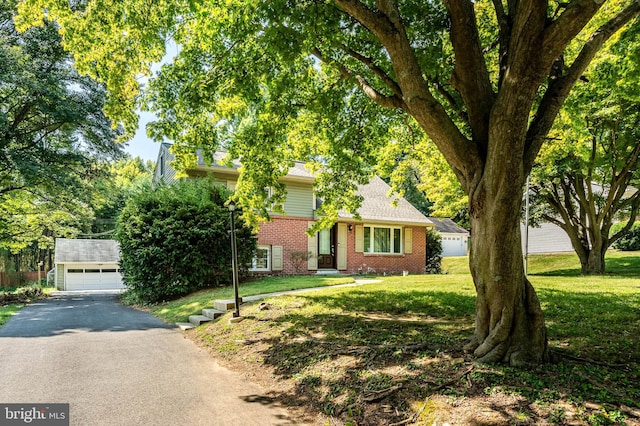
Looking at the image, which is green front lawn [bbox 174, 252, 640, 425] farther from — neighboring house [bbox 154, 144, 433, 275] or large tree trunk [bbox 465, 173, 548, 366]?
neighboring house [bbox 154, 144, 433, 275]

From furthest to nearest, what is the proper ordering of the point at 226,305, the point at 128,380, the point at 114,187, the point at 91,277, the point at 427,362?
1. the point at 91,277
2. the point at 114,187
3. the point at 226,305
4. the point at 128,380
5. the point at 427,362

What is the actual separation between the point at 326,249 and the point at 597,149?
11.7m

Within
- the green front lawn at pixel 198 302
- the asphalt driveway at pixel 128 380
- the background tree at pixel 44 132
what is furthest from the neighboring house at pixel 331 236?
the asphalt driveway at pixel 128 380

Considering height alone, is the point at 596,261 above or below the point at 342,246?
below

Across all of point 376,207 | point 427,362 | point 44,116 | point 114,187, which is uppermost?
point 44,116

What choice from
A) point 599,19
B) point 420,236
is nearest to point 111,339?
point 599,19

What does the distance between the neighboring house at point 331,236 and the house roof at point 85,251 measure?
10216 millimetres

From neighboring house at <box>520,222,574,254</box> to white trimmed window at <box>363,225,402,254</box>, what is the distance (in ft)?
33.7

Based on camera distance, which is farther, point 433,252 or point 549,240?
point 549,240

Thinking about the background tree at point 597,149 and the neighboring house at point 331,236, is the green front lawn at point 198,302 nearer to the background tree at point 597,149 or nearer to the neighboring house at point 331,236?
the neighboring house at point 331,236

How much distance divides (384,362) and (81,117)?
18.0 metres

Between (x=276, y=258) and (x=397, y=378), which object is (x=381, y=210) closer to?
(x=276, y=258)

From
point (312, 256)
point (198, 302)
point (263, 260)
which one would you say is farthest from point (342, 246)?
point (198, 302)

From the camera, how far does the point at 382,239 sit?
19812mm
